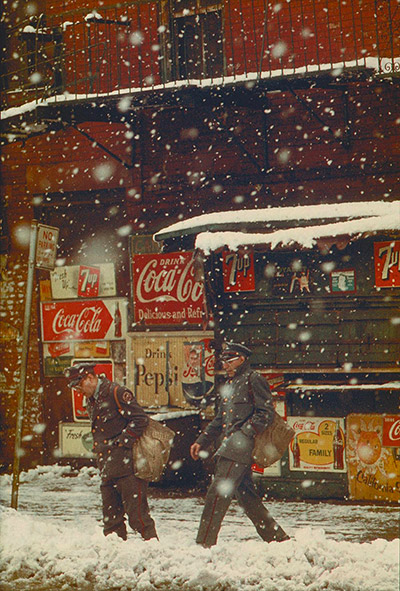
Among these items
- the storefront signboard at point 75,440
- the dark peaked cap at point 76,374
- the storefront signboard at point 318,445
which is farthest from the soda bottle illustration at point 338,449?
the storefront signboard at point 75,440

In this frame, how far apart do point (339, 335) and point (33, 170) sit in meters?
6.17

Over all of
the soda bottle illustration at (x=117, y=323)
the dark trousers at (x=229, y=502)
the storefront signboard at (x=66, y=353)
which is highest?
the soda bottle illustration at (x=117, y=323)

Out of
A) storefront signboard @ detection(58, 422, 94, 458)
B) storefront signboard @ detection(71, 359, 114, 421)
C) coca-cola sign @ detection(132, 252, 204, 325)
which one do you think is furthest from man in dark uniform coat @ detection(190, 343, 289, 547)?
storefront signboard @ detection(58, 422, 94, 458)

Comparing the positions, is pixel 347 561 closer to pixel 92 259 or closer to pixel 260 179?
pixel 260 179

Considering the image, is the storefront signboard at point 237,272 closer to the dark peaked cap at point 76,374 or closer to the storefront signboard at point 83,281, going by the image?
the storefront signboard at point 83,281

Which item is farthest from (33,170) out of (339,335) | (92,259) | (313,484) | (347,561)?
(347,561)

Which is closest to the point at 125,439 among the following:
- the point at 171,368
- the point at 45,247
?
the point at 45,247

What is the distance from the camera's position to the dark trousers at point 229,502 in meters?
7.04

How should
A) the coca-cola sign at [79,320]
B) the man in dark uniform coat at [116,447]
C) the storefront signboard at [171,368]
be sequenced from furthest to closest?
the coca-cola sign at [79,320] < the storefront signboard at [171,368] < the man in dark uniform coat at [116,447]

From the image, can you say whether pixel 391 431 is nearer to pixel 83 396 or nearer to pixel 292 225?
pixel 292 225

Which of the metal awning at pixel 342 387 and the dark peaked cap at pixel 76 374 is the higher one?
the dark peaked cap at pixel 76 374

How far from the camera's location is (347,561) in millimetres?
6438

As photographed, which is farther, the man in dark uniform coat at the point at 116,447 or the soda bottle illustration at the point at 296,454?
the soda bottle illustration at the point at 296,454

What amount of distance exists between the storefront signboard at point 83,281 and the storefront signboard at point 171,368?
1060 millimetres
